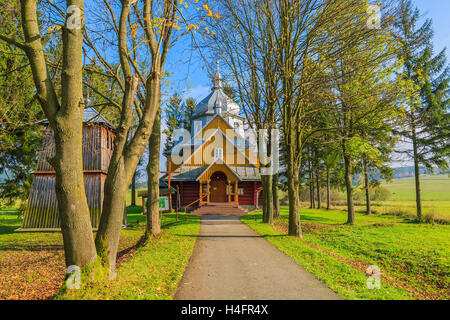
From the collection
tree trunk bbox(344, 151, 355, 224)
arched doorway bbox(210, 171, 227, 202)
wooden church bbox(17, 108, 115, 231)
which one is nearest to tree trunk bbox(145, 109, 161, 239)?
wooden church bbox(17, 108, 115, 231)

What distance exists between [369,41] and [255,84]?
5982 millimetres

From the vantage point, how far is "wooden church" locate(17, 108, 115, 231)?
15.4 meters

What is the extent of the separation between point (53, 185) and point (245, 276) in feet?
49.0

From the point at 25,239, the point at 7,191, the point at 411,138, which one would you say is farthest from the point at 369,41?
the point at 7,191

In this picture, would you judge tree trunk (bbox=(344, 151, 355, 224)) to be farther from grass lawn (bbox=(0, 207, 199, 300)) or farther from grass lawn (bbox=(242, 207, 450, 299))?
grass lawn (bbox=(0, 207, 199, 300))

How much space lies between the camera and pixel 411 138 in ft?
69.0

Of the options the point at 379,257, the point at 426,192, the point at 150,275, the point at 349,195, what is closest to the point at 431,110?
the point at 349,195

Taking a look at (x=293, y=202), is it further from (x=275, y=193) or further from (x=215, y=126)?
(x=215, y=126)

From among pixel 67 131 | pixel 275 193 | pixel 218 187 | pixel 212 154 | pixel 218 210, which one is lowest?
pixel 218 210

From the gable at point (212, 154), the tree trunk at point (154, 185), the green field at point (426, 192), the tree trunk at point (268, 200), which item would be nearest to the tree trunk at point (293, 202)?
the tree trunk at point (268, 200)

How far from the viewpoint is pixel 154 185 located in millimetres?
11867

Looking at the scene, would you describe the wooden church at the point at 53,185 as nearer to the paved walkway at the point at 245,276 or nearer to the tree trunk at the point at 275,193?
the paved walkway at the point at 245,276
